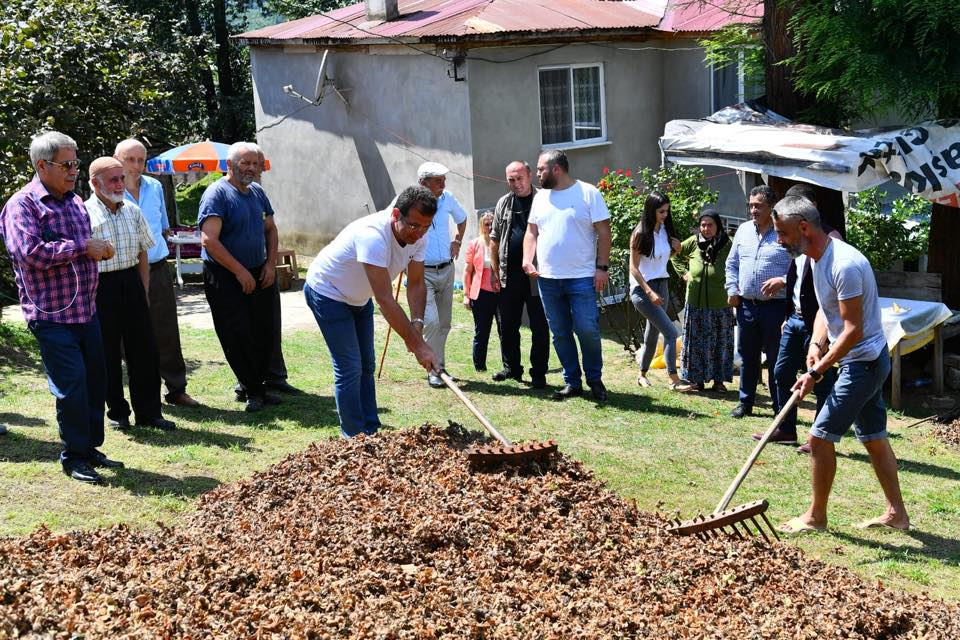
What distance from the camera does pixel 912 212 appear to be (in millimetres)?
10656

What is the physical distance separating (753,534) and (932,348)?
5.22m

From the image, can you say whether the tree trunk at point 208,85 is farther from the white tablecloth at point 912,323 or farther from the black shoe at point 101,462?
the black shoe at point 101,462

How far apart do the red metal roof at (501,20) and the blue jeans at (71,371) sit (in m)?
9.22

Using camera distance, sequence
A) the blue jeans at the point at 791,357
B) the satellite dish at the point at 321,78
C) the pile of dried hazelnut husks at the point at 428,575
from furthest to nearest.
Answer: the satellite dish at the point at 321,78
the blue jeans at the point at 791,357
the pile of dried hazelnut husks at the point at 428,575

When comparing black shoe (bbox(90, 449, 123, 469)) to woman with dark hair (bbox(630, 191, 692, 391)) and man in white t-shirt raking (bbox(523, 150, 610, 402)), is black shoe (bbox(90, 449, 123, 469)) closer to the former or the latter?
man in white t-shirt raking (bbox(523, 150, 610, 402))

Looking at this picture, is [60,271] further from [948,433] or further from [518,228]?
[948,433]

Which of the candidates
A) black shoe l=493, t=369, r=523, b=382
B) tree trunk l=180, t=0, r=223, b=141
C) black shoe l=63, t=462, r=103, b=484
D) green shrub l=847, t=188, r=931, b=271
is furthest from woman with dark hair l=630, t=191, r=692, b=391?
tree trunk l=180, t=0, r=223, b=141

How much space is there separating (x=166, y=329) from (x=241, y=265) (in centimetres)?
91

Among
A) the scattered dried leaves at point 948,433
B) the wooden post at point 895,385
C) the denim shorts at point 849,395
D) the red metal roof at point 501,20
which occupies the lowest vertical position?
the scattered dried leaves at point 948,433

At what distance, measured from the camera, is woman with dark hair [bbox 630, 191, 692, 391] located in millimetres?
8797

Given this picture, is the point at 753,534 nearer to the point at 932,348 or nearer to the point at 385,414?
the point at 385,414

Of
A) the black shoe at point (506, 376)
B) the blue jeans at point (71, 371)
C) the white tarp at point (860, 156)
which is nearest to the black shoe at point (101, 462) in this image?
the blue jeans at point (71, 371)

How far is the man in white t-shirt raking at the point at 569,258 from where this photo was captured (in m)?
8.20

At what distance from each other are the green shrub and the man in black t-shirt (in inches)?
139
